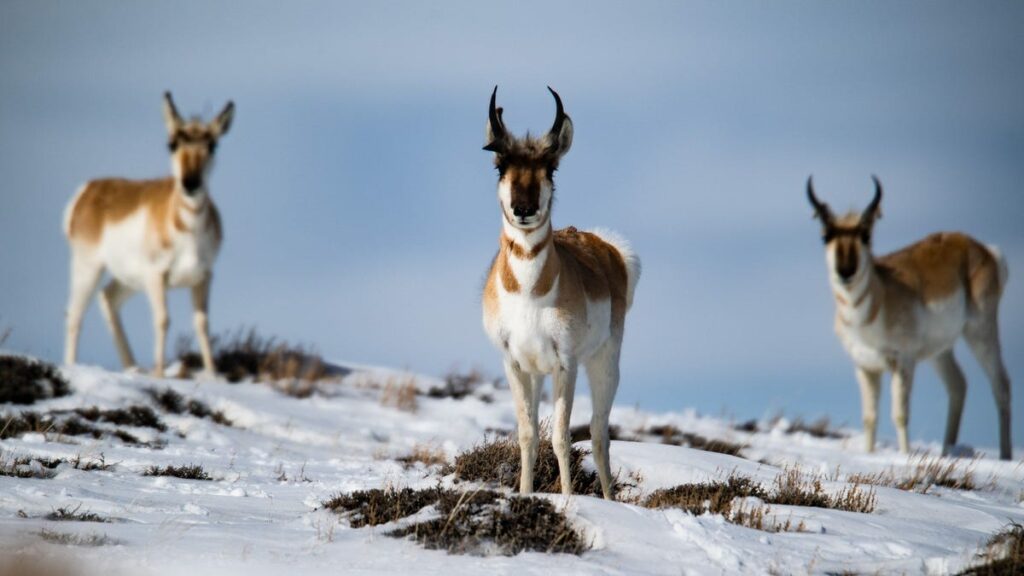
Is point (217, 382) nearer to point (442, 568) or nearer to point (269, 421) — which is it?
point (269, 421)

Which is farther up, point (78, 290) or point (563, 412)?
point (78, 290)

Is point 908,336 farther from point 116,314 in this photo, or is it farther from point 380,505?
point 116,314

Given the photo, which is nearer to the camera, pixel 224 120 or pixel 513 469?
pixel 513 469

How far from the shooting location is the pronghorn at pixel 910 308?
15375mm

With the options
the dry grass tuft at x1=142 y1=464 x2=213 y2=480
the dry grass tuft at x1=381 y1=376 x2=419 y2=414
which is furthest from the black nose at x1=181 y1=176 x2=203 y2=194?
the dry grass tuft at x1=142 y1=464 x2=213 y2=480

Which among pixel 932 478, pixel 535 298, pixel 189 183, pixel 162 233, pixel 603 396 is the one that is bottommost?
pixel 932 478

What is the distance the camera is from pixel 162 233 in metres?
16.5

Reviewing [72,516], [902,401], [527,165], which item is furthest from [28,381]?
[902,401]

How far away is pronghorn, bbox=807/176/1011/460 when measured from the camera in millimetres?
15375

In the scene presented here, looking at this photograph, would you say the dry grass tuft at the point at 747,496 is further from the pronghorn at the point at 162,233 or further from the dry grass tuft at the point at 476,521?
the pronghorn at the point at 162,233

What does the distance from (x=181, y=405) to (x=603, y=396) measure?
7.75 meters

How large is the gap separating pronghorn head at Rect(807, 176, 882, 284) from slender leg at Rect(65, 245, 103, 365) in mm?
12322

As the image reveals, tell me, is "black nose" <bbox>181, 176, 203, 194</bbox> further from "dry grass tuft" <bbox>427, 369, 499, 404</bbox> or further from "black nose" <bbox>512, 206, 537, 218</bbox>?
"black nose" <bbox>512, 206, 537, 218</bbox>

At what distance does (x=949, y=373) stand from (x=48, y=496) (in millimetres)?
15006
